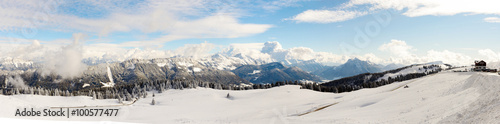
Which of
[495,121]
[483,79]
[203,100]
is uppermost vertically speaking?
[483,79]

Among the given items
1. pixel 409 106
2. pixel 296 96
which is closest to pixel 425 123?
pixel 409 106

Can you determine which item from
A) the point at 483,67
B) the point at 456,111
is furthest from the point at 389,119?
the point at 483,67

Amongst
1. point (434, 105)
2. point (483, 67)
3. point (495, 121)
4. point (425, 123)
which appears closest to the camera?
point (495, 121)

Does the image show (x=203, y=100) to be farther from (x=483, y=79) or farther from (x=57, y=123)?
(x=483, y=79)

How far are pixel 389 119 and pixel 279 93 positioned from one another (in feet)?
219

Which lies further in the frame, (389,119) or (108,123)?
(389,119)

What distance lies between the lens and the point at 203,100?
3642 inches

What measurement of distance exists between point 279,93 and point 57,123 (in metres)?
79.2

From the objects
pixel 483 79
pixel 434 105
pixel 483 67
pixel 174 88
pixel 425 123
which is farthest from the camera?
pixel 174 88

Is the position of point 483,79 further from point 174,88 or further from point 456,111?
point 174,88

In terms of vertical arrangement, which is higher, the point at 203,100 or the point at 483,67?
the point at 483,67

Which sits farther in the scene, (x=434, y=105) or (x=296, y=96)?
(x=296, y=96)

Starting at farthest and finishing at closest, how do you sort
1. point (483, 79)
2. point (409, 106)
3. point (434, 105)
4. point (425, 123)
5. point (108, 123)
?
point (483, 79)
point (409, 106)
point (434, 105)
point (425, 123)
point (108, 123)

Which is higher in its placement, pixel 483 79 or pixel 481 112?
pixel 483 79
